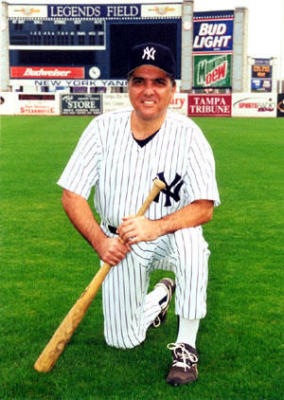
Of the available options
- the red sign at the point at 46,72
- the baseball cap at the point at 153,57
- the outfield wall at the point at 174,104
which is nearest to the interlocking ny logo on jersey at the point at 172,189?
the baseball cap at the point at 153,57

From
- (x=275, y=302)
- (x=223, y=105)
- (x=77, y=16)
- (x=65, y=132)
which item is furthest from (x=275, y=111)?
(x=275, y=302)

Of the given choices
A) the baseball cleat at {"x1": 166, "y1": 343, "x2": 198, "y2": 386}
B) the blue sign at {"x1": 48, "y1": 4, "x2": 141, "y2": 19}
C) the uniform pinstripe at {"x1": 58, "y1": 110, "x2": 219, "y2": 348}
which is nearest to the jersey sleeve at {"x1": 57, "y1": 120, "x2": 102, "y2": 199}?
the uniform pinstripe at {"x1": 58, "y1": 110, "x2": 219, "y2": 348}

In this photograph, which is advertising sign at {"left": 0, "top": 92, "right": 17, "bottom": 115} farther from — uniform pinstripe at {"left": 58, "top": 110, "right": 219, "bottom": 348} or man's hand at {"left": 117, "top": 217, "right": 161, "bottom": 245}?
man's hand at {"left": 117, "top": 217, "right": 161, "bottom": 245}

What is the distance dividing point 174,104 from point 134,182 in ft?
104

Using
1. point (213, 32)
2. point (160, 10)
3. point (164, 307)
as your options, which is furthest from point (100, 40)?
point (164, 307)

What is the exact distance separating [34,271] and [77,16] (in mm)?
48641

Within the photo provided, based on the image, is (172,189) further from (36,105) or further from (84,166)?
(36,105)

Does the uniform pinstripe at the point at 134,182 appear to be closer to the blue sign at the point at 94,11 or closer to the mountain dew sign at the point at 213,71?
the blue sign at the point at 94,11

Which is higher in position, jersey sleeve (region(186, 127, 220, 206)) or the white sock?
jersey sleeve (region(186, 127, 220, 206))

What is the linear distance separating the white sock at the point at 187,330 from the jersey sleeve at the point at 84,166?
34.9 inches

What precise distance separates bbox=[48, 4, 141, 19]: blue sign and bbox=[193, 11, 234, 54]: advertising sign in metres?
7.29

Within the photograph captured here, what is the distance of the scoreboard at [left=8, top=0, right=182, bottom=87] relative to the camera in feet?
162

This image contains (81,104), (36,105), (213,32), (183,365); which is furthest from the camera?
(213,32)

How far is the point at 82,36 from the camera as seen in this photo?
50781 mm
